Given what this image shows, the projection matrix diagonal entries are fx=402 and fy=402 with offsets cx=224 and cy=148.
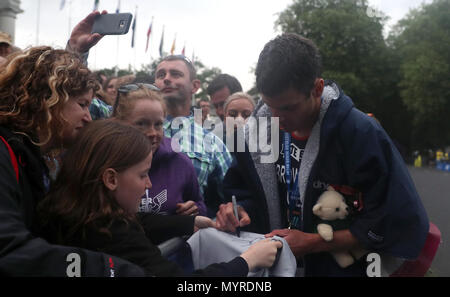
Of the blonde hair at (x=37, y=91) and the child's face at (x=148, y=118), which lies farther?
the child's face at (x=148, y=118)

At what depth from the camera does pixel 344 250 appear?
1.91 m

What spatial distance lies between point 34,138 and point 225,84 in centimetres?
378

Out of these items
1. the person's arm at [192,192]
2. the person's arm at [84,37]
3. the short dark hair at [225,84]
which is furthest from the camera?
the short dark hair at [225,84]

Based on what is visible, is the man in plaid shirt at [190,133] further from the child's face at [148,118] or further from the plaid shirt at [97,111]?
the child's face at [148,118]

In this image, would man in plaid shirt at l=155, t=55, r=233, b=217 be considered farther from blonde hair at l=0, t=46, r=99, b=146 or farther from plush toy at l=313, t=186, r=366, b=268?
blonde hair at l=0, t=46, r=99, b=146

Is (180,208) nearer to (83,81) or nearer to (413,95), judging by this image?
(83,81)

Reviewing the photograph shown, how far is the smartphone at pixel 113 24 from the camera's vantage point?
2260 mm

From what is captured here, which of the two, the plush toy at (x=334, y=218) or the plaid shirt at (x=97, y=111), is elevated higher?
the plaid shirt at (x=97, y=111)

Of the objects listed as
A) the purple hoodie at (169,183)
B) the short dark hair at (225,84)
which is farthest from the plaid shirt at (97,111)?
the short dark hair at (225,84)

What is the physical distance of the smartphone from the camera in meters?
2.26

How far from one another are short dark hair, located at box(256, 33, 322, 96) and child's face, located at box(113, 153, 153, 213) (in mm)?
780

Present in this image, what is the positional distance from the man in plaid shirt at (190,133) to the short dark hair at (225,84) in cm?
144

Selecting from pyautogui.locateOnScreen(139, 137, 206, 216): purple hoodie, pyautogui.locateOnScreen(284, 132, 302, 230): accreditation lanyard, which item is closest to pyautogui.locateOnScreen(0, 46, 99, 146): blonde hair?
pyautogui.locateOnScreen(139, 137, 206, 216): purple hoodie

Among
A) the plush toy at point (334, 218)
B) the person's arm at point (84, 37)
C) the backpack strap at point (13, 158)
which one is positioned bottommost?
the plush toy at point (334, 218)
